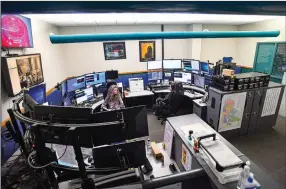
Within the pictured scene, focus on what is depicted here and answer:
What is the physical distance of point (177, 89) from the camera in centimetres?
375

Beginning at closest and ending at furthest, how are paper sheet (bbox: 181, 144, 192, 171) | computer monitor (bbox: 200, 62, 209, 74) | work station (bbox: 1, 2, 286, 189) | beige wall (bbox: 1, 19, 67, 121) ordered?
work station (bbox: 1, 2, 286, 189), paper sheet (bbox: 181, 144, 192, 171), beige wall (bbox: 1, 19, 67, 121), computer monitor (bbox: 200, 62, 209, 74)

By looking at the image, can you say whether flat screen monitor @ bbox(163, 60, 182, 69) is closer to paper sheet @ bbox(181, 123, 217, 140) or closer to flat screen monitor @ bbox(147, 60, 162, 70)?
flat screen monitor @ bbox(147, 60, 162, 70)

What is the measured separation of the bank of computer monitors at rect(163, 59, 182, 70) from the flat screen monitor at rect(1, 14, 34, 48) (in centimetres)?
348

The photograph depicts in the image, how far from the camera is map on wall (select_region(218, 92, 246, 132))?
3047 millimetres

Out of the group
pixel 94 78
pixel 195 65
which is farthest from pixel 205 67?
pixel 94 78

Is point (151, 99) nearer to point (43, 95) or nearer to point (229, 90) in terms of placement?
point (229, 90)

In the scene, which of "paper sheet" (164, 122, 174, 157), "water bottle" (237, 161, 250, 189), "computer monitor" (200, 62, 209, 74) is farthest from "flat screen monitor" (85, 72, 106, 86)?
"water bottle" (237, 161, 250, 189)

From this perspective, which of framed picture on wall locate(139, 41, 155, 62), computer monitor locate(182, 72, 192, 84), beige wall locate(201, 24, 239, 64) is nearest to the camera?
computer monitor locate(182, 72, 192, 84)

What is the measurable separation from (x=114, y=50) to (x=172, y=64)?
1.90m

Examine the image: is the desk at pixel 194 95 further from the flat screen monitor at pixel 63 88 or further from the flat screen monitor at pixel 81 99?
the flat screen monitor at pixel 63 88

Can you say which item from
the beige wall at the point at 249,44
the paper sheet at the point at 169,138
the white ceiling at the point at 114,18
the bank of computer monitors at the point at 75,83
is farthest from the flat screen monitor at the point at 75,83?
the beige wall at the point at 249,44

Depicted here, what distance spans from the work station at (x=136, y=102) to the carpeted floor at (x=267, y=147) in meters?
0.02

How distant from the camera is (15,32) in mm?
2205

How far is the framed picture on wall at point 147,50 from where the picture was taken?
5.31m
